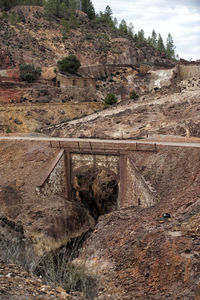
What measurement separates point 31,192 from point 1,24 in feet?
202

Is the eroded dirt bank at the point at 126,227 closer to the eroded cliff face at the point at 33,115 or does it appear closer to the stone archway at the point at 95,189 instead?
the stone archway at the point at 95,189

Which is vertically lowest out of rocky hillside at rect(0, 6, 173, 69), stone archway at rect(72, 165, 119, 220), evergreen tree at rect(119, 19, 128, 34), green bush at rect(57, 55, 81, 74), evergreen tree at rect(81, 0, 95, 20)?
stone archway at rect(72, 165, 119, 220)

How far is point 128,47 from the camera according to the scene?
3219 inches

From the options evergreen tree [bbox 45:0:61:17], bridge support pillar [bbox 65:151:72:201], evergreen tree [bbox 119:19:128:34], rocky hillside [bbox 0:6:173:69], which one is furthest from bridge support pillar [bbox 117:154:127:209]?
evergreen tree [bbox 119:19:128:34]

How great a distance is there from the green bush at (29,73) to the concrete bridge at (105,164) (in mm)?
28468

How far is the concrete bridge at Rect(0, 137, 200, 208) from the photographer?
20125 mm

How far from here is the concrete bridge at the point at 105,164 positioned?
20.1 meters

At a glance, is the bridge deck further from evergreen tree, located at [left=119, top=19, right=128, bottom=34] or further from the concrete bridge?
evergreen tree, located at [left=119, top=19, right=128, bottom=34]

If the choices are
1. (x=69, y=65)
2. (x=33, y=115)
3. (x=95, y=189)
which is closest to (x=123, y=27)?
(x=69, y=65)

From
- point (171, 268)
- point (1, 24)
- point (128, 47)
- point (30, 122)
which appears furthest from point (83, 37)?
point (171, 268)

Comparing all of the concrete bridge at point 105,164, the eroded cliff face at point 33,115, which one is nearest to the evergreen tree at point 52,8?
the eroded cliff face at point 33,115

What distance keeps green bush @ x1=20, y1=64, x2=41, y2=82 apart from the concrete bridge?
93.4 ft

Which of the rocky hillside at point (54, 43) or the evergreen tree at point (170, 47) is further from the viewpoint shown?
the evergreen tree at point (170, 47)

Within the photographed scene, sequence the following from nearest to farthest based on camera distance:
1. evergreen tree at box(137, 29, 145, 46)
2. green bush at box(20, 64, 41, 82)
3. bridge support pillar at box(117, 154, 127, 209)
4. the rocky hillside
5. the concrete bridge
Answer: the concrete bridge, bridge support pillar at box(117, 154, 127, 209), green bush at box(20, 64, 41, 82), the rocky hillside, evergreen tree at box(137, 29, 145, 46)
